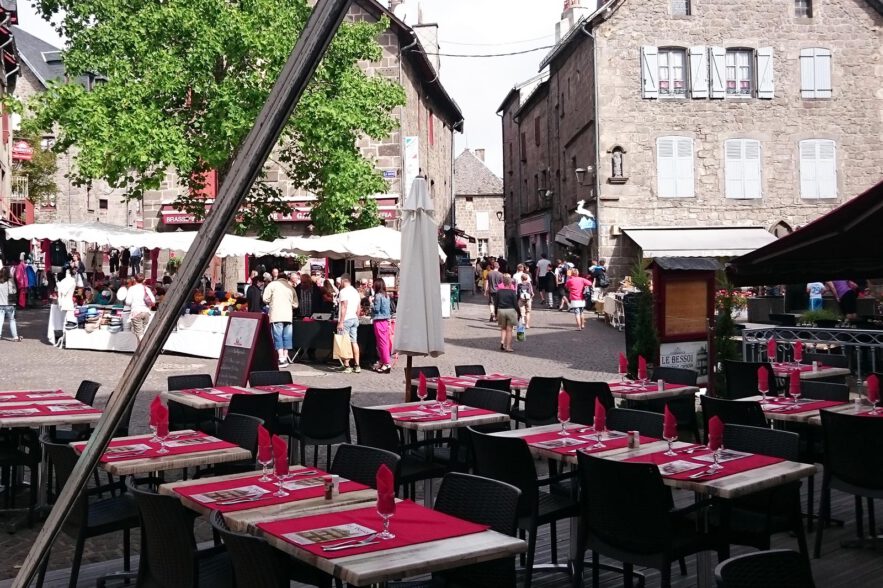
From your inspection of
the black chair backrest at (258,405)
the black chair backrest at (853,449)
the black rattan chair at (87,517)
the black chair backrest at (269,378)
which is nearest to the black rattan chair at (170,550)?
the black rattan chair at (87,517)

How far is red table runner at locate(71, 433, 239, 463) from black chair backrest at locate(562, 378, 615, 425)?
3.39 m

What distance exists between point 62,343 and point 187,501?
16.3 meters

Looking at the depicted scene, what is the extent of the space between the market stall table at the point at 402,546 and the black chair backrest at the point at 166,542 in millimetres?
408

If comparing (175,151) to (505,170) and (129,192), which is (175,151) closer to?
(129,192)

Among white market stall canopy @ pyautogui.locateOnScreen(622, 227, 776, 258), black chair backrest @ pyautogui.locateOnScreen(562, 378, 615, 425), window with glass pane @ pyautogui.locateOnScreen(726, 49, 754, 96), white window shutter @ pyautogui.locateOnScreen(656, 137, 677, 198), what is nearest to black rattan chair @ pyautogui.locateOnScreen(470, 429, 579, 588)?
black chair backrest @ pyautogui.locateOnScreen(562, 378, 615, 425)

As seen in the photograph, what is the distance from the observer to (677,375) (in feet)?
29.3

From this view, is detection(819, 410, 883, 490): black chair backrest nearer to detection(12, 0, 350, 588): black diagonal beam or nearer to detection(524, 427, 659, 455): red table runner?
detection(524, 427, 659, 455): red table runner

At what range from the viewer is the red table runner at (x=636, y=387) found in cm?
827

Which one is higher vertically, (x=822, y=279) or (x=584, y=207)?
(x=584, y=207)

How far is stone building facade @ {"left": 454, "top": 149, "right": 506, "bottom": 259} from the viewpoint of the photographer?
62.8 metres

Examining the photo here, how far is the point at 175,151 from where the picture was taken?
721 inches

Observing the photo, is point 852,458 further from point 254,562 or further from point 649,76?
point 649,76

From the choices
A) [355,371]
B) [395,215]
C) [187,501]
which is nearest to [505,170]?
[395,215]

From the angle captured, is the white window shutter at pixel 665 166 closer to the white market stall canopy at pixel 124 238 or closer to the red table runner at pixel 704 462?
the white market stall canopy at pixel 124 238
